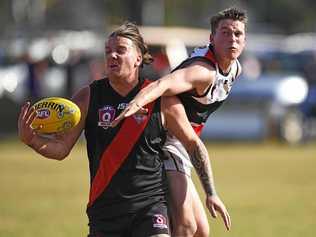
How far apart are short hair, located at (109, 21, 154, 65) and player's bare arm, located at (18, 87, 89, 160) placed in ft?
1.43

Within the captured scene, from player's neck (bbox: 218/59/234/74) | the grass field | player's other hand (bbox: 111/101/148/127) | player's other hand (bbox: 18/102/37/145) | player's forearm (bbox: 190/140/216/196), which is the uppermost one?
player's neck (bbox: 218/59/234/74)

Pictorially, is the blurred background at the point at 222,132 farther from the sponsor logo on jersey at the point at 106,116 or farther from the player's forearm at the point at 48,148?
the player's forearm at the point at 48,148

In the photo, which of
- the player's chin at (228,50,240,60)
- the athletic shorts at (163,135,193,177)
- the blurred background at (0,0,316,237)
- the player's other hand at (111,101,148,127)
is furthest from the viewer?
the blurred background at (0,0,316,237)

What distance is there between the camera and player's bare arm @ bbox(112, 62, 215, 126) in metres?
6.83

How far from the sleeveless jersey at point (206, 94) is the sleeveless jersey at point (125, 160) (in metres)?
0.39

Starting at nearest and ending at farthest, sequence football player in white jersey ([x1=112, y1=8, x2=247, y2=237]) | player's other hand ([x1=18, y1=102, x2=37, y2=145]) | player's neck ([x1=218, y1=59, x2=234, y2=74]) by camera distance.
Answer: player's other hand ([x1=18, y1=102, x2=37, y2=145]), football player in white jersey ([x1=112, y1=8, x2=247, y2=237]), player's neck ([x1=218, y1=59, x2=234, y2=74])

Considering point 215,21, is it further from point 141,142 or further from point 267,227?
point 267,227

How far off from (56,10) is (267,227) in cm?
5650

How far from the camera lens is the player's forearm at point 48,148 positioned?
23.2ft

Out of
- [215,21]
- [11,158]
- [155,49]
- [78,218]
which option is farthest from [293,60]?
[215,21]

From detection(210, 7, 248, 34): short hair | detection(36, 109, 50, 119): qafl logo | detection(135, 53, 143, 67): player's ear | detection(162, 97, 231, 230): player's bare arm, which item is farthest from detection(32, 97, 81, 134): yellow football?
detection(210, 7, 248, 34): short hair

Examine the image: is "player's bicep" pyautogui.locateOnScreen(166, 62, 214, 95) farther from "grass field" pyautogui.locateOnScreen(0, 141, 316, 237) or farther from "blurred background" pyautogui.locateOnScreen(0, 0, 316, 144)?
"blurred background" pyautogui.locateOnScreen(0, 0, 316, 144)

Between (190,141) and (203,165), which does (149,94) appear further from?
(203,165)

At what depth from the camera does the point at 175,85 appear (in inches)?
280
